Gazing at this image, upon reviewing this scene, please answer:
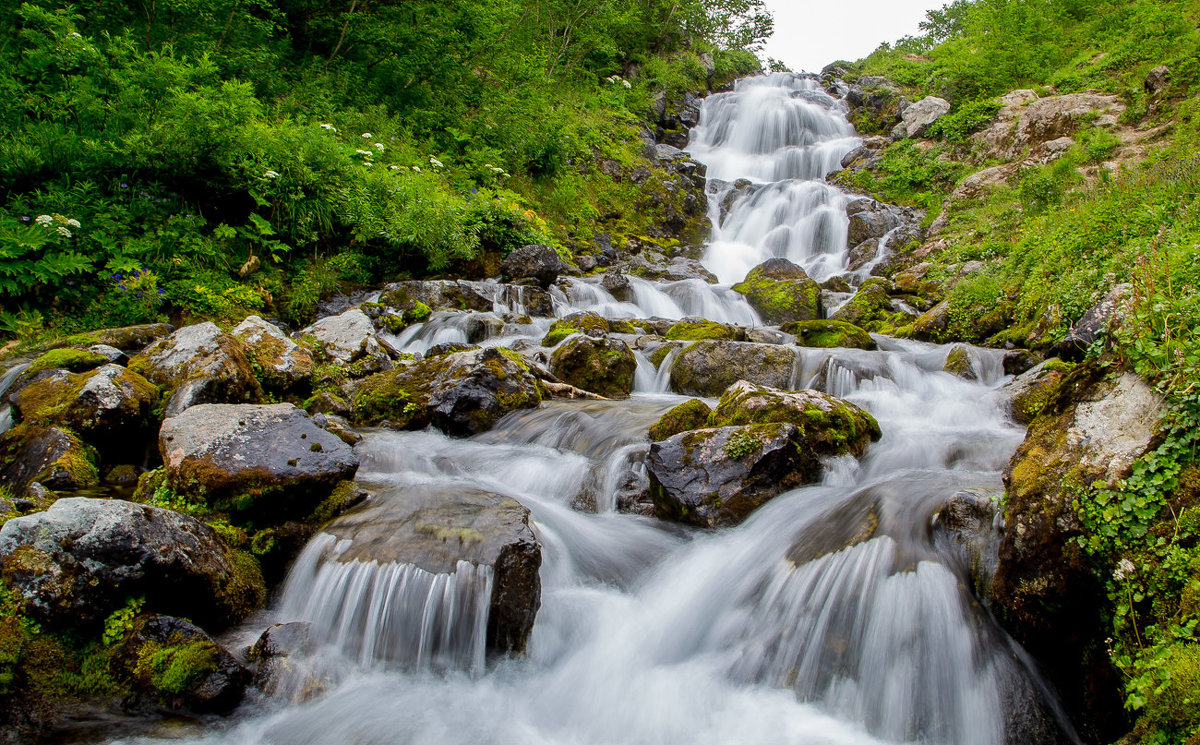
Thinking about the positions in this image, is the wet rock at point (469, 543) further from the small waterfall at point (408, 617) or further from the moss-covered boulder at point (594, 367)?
the moss-covered boulder at point (594, 367)

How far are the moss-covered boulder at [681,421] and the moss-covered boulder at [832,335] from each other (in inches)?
177

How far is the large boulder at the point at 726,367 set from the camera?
27.9ft

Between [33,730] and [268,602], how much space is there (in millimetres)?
1329

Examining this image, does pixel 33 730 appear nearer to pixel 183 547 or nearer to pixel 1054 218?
pixel 183 547

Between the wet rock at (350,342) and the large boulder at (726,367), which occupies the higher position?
the large boulder at (726,367)

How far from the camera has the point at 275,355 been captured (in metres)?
6.94

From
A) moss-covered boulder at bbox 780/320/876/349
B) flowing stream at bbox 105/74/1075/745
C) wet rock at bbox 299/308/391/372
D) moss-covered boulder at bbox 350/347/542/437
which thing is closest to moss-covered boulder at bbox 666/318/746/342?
moss-covered boulder at bbox 780/320/876/349

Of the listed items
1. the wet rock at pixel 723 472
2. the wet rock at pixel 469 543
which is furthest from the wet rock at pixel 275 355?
the wet rock at pixel 723 472

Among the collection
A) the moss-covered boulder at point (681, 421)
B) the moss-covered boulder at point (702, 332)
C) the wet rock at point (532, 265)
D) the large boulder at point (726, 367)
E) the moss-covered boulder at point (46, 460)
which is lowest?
the moss-covered boulder at point (46, 460)

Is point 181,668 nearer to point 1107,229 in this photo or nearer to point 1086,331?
point 1086,331

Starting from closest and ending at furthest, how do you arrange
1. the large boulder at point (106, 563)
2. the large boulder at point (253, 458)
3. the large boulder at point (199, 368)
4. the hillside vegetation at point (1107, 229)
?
the hillside vegetation at point (1107, 229) → the large boulder at point (106, 563) → the large boulder at point (253, 458) → the large boulder at point (199, 368)

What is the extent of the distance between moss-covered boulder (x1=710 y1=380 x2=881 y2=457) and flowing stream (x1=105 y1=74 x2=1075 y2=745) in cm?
22

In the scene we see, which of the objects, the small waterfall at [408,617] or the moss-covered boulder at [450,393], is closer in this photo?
the small waterfall at [408,617]

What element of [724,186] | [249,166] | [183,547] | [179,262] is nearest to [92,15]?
[249,166]
